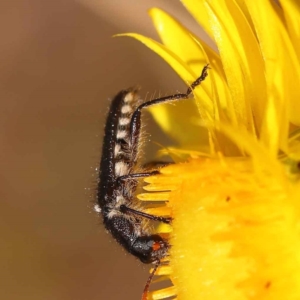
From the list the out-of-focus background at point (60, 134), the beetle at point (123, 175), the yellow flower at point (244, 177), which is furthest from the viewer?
the out-of-focus background at point (60, 134)

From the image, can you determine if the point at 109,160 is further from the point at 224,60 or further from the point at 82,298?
the point at 82,298

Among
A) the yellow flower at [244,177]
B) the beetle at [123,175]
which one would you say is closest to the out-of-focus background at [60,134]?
the beetle at [123,175]

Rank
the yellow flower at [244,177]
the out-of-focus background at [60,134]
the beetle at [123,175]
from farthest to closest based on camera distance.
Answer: the out-of-focus background at [60,134] → the beetle at [123,175] → the yellow flower at [244,177]

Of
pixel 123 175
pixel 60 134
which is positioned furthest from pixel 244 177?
pixel 60 134

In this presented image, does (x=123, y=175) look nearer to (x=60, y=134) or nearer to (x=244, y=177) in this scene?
(x=244, y=177)

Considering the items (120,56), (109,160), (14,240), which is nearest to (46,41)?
(120,56)

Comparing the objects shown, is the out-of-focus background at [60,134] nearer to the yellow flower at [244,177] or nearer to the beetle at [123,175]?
the beetle at [123,175]

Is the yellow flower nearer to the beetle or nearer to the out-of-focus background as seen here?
the beetle
